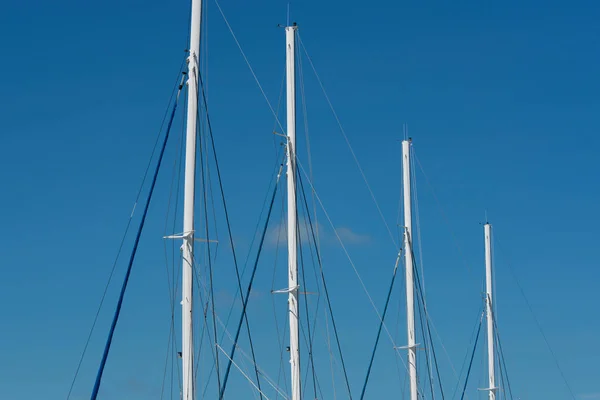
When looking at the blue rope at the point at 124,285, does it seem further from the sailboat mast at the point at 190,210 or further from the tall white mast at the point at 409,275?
the tall white mast at the point at 409,275

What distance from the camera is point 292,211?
5638 centimetres

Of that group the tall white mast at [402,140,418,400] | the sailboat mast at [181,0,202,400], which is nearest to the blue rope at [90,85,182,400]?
the sailboat mast at [181,0,202,400]

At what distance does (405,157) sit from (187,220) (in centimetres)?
2712

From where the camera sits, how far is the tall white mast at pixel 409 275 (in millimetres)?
66562

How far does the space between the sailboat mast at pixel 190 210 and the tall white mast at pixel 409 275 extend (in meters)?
23.7

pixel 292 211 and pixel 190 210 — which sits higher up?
pixel 292 211

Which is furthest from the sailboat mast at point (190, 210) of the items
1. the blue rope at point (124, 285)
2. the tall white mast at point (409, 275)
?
the tall white mast at point (409, 275)

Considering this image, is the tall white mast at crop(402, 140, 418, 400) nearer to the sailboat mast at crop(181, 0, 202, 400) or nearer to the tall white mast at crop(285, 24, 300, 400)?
the tall white mast at crop(285, 24, 300, 400)

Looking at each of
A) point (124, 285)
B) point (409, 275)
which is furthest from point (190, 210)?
point (409, 275)

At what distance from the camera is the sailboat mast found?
144 ft

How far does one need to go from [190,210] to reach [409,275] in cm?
2501

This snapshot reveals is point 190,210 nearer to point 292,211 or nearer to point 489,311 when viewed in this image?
point 292,211

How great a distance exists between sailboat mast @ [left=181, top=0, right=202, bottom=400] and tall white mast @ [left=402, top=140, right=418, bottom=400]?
23.7 m

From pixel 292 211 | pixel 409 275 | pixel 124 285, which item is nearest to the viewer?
pixel 124 285
